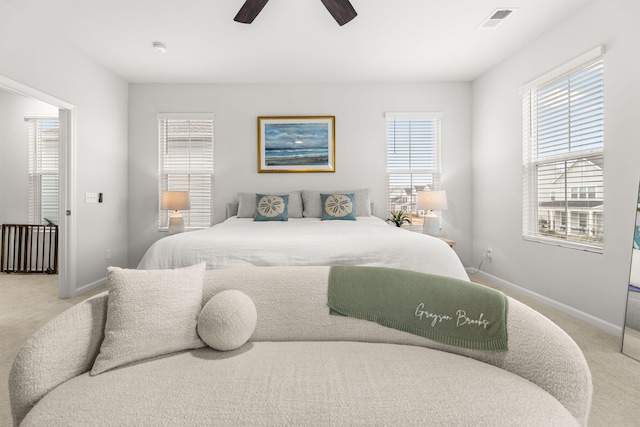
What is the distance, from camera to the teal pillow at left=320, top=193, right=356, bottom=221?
145 inches

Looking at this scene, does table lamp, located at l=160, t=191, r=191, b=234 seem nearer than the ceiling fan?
No

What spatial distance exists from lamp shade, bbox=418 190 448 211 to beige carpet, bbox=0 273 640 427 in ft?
3.51

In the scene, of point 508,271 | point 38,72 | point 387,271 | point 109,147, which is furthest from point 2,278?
point 508,271

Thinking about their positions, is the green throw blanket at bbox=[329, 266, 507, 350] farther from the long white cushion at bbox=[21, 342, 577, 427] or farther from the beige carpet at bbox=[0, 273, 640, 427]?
the beige carpet at bbox=[0, 273, 640, 427]

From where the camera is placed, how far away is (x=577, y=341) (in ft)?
7.52

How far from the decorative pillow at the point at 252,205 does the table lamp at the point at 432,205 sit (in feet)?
5.11

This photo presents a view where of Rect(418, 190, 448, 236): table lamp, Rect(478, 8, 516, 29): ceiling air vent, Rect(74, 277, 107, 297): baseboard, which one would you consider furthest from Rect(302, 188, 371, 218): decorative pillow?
Rect(74, 277, 107, 297): baseboard

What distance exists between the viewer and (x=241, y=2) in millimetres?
2598

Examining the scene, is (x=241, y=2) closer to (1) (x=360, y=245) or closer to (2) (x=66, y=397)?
(1) (x=360, y=245)

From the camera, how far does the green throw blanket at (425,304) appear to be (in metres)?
1.17

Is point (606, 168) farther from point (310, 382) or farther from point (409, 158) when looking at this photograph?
point (310, 382)

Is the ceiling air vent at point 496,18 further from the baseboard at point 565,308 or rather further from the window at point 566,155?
the baseboard at point 565,308

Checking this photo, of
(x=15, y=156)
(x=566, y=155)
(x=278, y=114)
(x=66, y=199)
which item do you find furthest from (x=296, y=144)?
(x=15, y=156)

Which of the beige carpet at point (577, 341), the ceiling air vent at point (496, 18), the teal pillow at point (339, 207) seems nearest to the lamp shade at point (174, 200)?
the beige carpet at point (577, 341)
